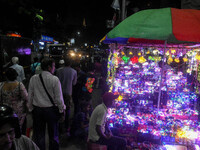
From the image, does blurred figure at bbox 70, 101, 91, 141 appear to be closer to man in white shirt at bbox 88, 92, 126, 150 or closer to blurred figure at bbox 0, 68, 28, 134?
man in white shirt at bbox 88, 92, 126, 150

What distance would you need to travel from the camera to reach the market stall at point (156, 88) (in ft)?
9.36

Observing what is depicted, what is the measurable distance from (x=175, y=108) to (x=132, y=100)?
1.40m

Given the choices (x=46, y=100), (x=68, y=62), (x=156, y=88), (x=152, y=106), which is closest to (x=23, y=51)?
(x=68, y=62)

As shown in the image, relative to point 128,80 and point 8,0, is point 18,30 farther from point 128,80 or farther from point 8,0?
point 128,80

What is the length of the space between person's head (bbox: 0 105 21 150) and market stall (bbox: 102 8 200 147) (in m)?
2.28

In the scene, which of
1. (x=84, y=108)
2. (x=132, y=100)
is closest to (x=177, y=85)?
(x=132, y=100)

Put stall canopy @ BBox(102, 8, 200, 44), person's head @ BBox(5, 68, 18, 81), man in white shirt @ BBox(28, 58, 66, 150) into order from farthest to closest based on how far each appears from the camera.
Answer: person's head @ BBox(5, 68, 18, 81)
man in white shirt @ BBox(28, 58, 66, 150)
stall canopy @ BBox(102, 8, 200, 44)

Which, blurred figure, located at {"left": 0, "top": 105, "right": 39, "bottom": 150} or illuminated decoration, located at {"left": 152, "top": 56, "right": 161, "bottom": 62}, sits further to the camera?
illuminated decoration, located at {"left": 152, "top": 56, "right": 161, "bottom": 62}

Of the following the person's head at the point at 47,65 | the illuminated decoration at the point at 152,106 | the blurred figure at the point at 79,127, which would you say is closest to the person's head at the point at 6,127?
the person's head at the point at 47,65

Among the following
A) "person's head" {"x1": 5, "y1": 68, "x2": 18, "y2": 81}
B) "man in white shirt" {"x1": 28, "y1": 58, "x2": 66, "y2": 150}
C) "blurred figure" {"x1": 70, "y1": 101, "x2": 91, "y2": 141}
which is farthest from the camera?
"blurred figure" {"x1": 70, "y1": 101, "x2": 91, "y2": 141}

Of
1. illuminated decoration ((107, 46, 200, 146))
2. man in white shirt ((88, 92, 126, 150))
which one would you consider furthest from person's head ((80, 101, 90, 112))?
man in white shirt ((88, 92, 126, 150))

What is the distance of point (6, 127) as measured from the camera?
4.14ft

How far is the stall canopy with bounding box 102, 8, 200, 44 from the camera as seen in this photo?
8.68ft

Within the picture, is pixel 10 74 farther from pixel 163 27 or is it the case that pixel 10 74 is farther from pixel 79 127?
pixel 163 27
